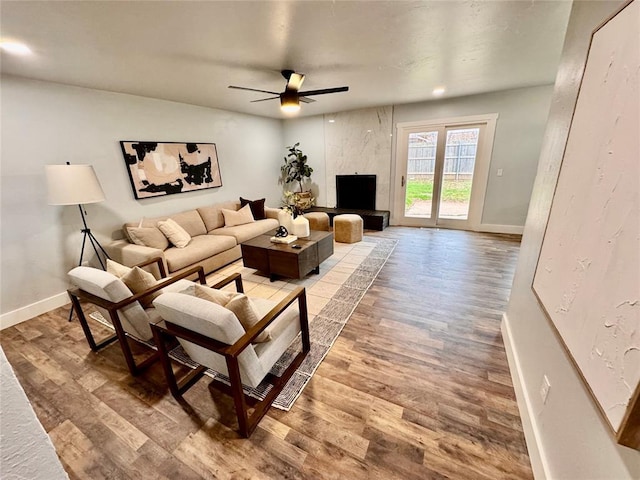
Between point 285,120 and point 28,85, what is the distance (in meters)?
4.41

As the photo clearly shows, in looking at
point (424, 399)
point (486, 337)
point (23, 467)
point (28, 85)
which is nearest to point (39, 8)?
point (28, 85)

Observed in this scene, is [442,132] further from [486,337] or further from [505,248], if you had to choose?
[486,337]

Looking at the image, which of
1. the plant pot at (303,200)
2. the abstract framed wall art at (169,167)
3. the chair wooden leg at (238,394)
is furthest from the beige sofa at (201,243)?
the chair wooden leg at (238,394)

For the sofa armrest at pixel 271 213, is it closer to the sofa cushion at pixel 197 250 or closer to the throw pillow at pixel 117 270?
the sofa cushion at pixel 197 250

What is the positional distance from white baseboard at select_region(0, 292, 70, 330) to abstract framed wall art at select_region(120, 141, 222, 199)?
1.52m

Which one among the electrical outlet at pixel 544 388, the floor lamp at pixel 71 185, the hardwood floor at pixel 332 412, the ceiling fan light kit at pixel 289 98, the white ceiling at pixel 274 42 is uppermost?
the white ceiling at pixel 274 42

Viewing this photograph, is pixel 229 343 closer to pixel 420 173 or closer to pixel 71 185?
pixel 71 185

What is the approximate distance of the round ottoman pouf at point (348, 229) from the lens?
443 cm

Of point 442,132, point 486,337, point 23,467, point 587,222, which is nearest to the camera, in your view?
point 23,467

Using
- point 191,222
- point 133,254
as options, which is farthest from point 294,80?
point 133,254

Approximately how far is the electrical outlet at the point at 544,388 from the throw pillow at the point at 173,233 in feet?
12.4

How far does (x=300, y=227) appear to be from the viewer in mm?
3289

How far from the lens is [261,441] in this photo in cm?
139

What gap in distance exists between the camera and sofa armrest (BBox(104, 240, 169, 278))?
9.30 ft
